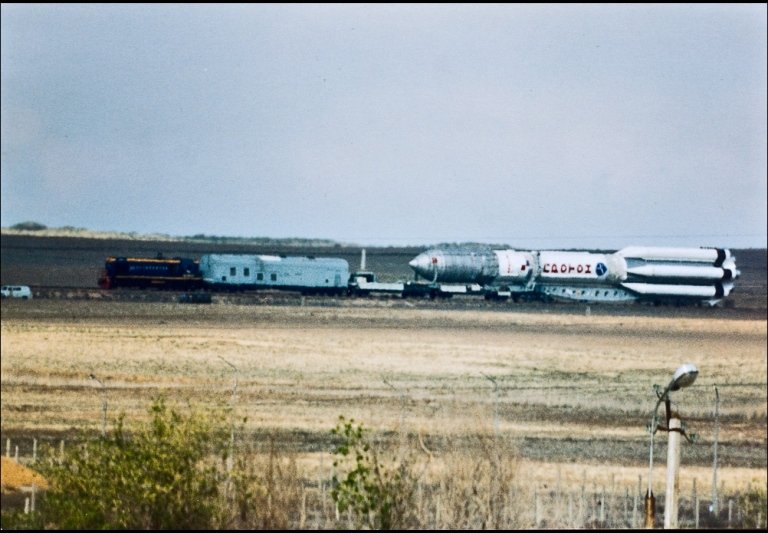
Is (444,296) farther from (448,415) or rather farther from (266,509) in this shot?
(266,509)

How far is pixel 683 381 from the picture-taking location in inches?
583

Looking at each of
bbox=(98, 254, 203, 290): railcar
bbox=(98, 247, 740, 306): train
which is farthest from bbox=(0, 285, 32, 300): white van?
bbox=(98, 254, 203, 290): railcar

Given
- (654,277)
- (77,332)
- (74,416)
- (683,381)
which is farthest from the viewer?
(654,277)

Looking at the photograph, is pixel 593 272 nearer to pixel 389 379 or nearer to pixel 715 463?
pixel 715 463

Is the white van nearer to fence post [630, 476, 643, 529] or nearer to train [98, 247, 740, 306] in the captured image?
train [98, 247, 740, 306]

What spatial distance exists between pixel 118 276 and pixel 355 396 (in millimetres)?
13556

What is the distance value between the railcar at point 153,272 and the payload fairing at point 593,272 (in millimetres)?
7833

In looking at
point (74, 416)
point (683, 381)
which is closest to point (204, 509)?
point (74, 416)

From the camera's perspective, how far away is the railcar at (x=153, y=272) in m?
34.9

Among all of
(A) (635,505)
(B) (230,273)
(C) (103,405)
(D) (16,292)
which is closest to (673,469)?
(A) (635,505)

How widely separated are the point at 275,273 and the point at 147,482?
55.6 feet

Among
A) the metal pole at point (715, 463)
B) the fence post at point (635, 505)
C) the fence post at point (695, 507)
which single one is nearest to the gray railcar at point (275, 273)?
the metal pole at point (715, 463)

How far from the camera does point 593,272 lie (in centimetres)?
3681

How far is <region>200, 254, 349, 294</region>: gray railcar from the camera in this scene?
1339 inches
